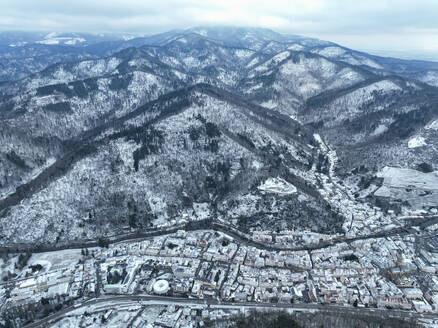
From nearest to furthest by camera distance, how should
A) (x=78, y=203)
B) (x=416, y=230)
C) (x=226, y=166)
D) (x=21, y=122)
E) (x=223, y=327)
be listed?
(x=223, y=327) → (x=416, y=230) → (x=78, y=203) → (x=226, y=166) → (x=21, y=122)

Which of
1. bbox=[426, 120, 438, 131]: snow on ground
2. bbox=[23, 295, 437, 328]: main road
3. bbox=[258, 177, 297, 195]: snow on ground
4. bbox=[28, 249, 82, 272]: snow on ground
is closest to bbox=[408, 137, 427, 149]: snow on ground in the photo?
bbox=[426, 120, 438, 131]: snow on ground

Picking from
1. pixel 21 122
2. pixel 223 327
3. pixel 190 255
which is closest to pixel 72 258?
pixel 190 255

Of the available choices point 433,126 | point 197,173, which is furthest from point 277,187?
point 433,126

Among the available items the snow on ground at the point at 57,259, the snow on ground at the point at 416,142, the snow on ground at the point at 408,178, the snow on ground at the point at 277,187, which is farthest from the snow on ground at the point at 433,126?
the snow on ground at the point at 57,259

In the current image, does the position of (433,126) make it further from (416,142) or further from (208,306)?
(208,306)

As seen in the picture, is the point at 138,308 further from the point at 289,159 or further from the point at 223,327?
the point at 289,159

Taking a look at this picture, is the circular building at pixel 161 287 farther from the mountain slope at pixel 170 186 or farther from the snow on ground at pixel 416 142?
the snow on ground at pixel 416 142
